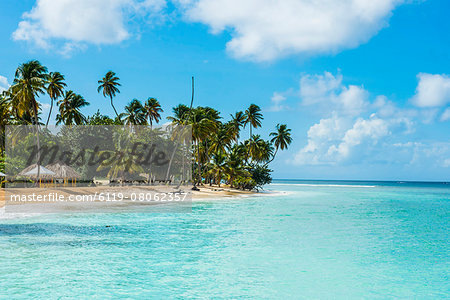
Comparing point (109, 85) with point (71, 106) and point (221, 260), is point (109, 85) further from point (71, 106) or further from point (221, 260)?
point (221, 260)

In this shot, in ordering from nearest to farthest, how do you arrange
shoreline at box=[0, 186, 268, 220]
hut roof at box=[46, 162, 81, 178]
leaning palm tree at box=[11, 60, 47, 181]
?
shoreline at box=[0, 186, 268, 220]
leaning palm tree at box=[11, 60, 47, 181]
hut roof at box=[46, 162, 81, 178]

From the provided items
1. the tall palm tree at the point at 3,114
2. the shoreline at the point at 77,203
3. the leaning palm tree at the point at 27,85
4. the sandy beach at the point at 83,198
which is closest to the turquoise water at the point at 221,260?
the shoreline at the point at 77,203

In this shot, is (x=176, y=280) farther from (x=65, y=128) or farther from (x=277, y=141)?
(x=277, y=141)

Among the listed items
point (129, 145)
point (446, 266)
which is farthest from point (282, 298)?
point (129, 145)

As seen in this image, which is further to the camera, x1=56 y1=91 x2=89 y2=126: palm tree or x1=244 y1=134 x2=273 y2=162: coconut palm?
x1=244 y1=134 x2=273 y2=162: coconut palm

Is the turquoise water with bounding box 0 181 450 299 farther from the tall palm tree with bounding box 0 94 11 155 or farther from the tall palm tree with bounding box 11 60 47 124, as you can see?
the tall palm tree with bounding box 0 94 11 155

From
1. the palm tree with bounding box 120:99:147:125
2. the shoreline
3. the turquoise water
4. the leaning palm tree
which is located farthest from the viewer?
the palm tree with bounding box 120:99:147:125

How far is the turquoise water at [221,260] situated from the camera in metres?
9.41

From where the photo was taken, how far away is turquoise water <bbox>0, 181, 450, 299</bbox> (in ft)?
30.9

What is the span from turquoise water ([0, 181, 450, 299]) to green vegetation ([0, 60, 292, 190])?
81.1 feet

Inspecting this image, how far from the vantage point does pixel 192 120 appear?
50.1 m

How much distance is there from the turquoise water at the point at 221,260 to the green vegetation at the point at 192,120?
81.1ft

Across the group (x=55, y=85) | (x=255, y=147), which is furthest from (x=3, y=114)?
(x=255, y=147)

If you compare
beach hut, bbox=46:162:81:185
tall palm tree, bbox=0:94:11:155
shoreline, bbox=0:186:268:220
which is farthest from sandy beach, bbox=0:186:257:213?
tall palm tree, bbox=0:94:11:155
